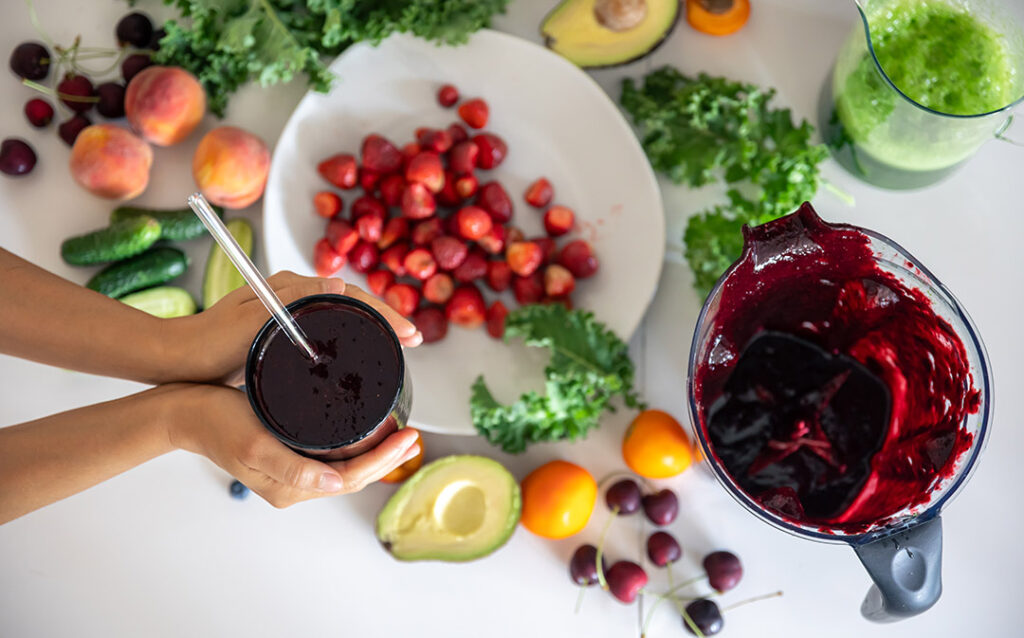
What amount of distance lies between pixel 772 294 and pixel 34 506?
0.85 metres

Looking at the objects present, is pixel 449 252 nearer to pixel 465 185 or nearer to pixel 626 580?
pixel 465 185

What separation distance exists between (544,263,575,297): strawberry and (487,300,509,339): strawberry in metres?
0.08

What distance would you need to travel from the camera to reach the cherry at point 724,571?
1.09m

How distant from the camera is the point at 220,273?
1.21m

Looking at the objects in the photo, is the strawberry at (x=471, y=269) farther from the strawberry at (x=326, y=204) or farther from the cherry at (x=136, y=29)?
the cherry at (x=136, y=29)

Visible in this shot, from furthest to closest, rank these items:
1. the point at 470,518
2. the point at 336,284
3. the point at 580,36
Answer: the point at 580,36
the point at 470,518
the point at 336,284

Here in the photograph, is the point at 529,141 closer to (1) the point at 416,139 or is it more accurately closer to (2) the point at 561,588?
(1) the point at 416,139

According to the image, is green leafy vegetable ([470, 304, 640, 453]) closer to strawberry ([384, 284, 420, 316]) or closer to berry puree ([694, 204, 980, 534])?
strawberry ([384, 284, 420, 316])

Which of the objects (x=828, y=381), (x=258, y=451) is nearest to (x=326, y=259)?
(x=258, y=451)

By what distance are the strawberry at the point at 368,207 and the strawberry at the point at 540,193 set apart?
240 mm

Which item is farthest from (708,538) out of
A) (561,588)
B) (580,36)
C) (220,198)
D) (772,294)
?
(220,198)

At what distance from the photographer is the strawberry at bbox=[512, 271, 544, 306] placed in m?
1.20

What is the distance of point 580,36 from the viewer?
122cm

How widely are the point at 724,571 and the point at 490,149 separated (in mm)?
741
